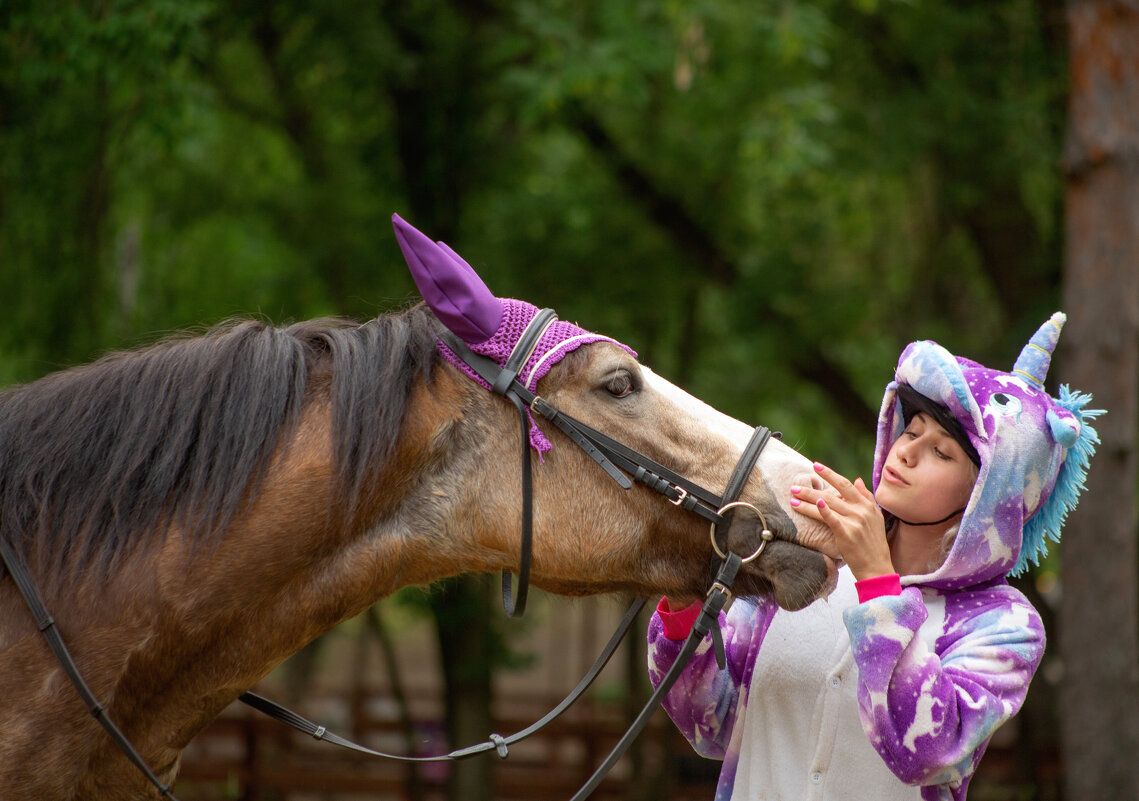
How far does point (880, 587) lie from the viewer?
185 centimetres

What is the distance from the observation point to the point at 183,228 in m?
8.60

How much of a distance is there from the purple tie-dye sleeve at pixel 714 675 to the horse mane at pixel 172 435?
800 mm

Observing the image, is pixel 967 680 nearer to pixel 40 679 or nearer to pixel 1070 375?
pixel 40 679

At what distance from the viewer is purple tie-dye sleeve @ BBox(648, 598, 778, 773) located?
2221 mm

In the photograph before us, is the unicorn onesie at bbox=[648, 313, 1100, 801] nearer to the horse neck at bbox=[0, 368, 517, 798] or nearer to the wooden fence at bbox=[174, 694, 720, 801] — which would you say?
the horse neck at bbox=[0, 368, 517, 798]

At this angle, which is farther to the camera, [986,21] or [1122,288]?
[986,21]

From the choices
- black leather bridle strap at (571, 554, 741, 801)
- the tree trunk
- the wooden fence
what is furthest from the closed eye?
the wooden fence

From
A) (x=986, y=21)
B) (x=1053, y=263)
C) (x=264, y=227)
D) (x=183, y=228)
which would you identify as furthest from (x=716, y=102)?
(x=183, y=228)

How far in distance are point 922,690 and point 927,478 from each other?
0.44 meters

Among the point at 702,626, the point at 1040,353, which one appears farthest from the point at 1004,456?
the point at 702,626

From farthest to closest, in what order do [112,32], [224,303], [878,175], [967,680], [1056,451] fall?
1. [224,303]
2. [878,175]
3. [112,32]
4. [1056,451]
5. [967,680]

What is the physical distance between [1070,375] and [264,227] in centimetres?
652

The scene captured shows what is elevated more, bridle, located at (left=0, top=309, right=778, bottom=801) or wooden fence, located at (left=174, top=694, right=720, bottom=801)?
bridle, located at (left=0, top=309, right=778, bottom=801)

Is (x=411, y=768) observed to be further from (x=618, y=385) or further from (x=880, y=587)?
(x=880, y=587)
